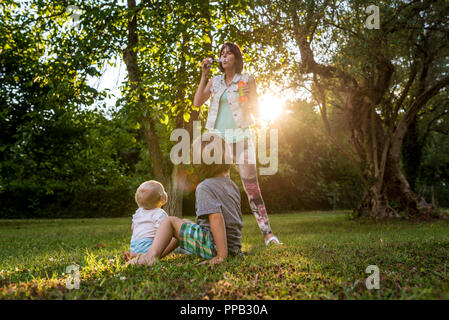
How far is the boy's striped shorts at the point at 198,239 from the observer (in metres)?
3.07

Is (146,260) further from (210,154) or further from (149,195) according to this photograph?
(210,154)

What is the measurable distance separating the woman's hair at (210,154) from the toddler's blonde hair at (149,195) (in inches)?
24.1

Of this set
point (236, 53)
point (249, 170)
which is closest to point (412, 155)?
point (249, 170)

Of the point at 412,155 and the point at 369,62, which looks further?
the point at 412,155

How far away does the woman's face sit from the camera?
4.19 meters

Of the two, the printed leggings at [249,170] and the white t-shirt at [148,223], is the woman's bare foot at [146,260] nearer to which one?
the white t-shirt at [148,223]

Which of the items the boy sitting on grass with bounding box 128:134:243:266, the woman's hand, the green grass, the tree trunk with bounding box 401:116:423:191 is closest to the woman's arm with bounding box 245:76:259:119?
the woman's hand

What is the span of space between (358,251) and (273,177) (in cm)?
1870

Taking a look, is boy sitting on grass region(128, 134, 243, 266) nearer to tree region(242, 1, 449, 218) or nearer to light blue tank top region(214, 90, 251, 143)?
light blue tank top region(214, 90, 251, 143)

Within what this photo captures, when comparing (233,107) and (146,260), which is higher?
(233,107)

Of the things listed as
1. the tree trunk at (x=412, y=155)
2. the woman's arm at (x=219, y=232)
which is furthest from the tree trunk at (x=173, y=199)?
the tree trunk at (x=412, y=155)

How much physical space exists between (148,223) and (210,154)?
1.03 meters

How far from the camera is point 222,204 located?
312cm

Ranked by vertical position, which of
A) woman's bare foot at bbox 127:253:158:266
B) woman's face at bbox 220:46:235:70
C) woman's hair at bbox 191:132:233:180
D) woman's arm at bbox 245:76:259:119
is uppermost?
woman's face at bbox 220:46:235:70
